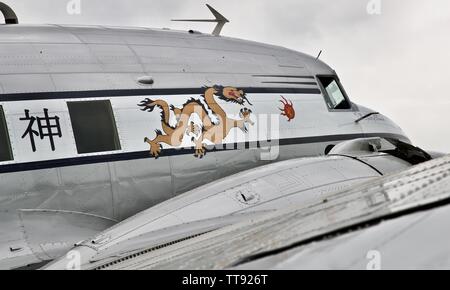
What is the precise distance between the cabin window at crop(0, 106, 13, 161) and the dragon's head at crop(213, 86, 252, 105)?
383cm

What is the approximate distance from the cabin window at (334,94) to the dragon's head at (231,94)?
226 cm

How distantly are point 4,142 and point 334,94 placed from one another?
7081 mm

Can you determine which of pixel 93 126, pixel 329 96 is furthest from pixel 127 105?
pixel 329 96

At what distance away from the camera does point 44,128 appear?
877 cm

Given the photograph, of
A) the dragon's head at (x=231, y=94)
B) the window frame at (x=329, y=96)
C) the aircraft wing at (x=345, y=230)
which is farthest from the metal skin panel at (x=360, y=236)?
the window frame at (x=329, y=96)

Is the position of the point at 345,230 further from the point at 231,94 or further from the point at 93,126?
the point at 231,94

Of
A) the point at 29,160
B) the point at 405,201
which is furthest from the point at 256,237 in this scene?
the point at 29,160

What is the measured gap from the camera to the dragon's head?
1081 cm

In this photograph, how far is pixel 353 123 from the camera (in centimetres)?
1250

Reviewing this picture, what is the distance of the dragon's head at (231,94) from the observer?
10.8 m
